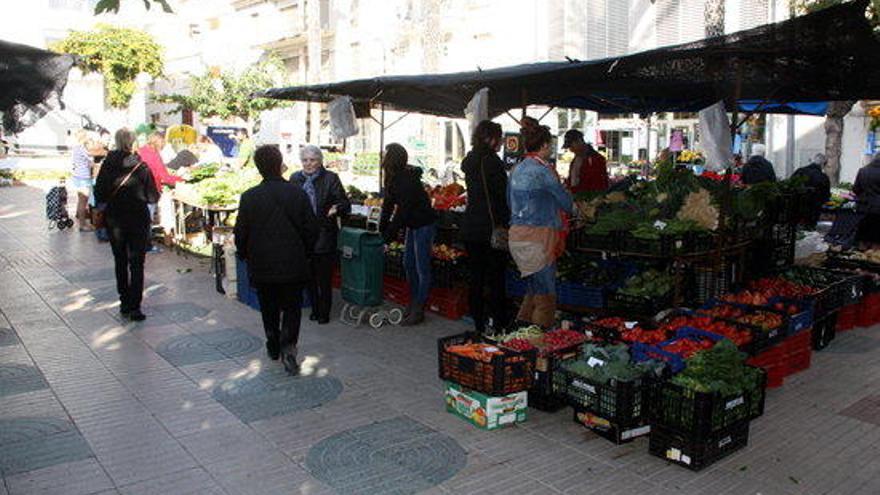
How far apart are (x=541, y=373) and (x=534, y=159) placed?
1.83 m

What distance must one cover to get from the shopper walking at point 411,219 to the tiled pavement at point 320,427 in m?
0.40

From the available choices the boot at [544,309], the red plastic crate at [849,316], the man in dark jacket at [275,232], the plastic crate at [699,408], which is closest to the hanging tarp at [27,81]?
the man in dark jacket at [275,232]

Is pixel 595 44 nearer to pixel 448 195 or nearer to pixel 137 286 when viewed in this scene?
pixel 448 195

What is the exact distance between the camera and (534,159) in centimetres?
607

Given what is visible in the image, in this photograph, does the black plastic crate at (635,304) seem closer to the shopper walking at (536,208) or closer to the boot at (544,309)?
the boot at (544,309)

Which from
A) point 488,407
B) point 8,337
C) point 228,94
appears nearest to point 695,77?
point 488,407

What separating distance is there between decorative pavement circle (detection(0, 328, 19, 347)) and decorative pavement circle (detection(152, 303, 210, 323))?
1503mm

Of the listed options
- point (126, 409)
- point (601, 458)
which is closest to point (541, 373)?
point (601, 458)

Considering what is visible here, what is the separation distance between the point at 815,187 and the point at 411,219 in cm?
721

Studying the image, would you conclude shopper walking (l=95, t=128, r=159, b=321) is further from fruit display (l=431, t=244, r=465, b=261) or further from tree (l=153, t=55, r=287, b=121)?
tree (l=153, t=55, r=287, b=121)

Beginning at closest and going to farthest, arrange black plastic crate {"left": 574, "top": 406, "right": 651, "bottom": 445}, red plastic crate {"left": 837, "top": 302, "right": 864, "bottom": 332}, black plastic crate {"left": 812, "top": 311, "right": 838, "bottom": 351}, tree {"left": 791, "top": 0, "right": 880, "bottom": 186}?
black plastic crate {"left": 574, "top": 406, "right": 651, "bottom": 445}, black plastic crate {"left": 812, "top": 311, "right": 838, "bottom": 351}, red plastic crate {"left": 837, "top": 302, "right": 864, "bottom": 332}, tree {"left": 791, "top": 0, "right": 880, "bottom": 186}

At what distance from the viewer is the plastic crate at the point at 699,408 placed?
4336 mm

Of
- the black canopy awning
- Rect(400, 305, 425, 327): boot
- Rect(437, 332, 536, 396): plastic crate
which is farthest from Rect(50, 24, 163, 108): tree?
Rect(437, 332, 536, 396): plastic crate

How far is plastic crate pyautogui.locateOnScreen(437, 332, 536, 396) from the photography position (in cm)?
488
